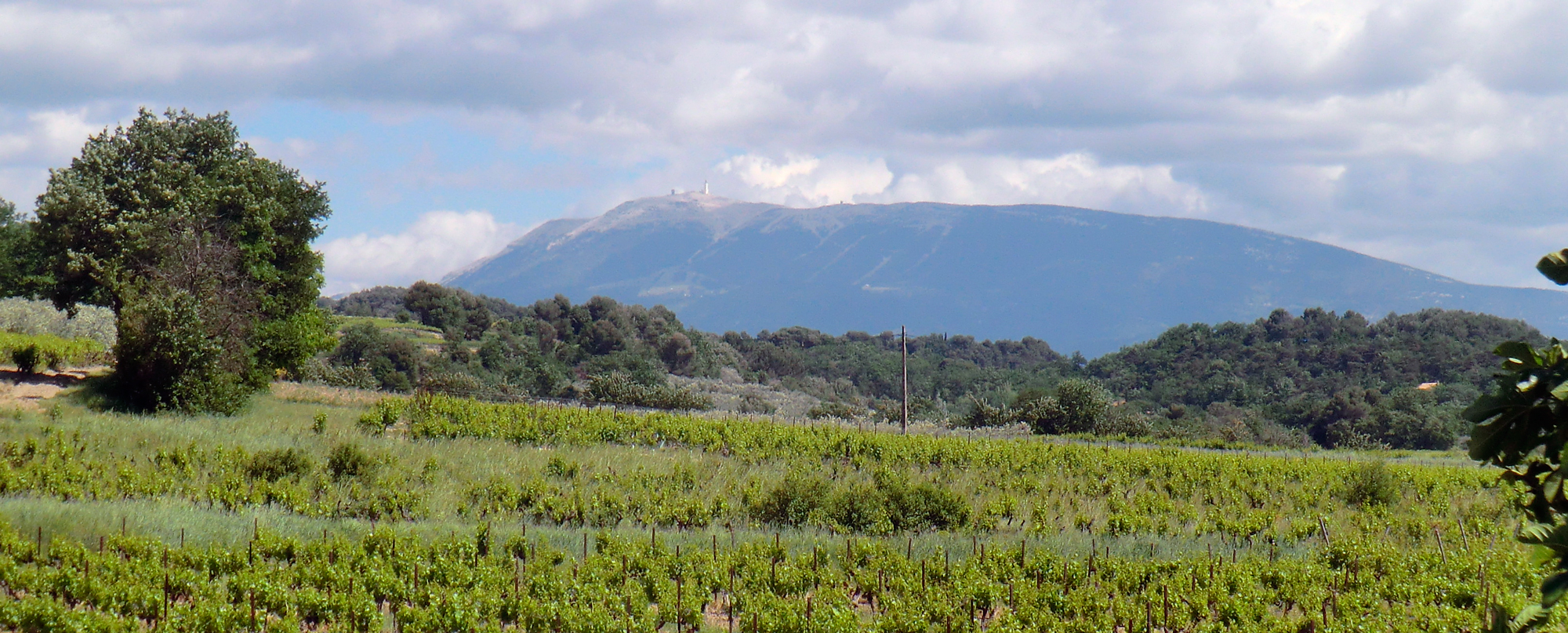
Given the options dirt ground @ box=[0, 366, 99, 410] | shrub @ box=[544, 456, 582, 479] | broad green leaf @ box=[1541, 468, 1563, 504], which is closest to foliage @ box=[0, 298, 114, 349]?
dirt ground @ box=[0, 366, 99, 410]

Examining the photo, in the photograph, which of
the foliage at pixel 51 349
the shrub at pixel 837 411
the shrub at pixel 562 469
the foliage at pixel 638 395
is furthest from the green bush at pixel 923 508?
the shrub at pixel 837 411

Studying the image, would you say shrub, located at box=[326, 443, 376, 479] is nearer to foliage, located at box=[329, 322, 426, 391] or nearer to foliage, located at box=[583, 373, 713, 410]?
foliage, located at box=[583, 373, 713, 410]

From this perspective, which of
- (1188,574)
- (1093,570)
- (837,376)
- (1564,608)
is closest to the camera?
(1564,608)

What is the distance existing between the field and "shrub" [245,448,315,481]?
2.3 inches

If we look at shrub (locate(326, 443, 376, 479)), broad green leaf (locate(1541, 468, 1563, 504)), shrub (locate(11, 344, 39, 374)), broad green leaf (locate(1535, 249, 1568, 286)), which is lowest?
shrub (locate(326, 443, 376, 479))

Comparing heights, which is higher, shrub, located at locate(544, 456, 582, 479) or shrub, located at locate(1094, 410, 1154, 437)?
shrub, located at locate(544, 456, 582, 479)

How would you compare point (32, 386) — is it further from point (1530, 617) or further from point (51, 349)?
point (1530, 617)

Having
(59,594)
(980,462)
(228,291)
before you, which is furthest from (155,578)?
(228,291)

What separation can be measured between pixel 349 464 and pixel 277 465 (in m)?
1.20

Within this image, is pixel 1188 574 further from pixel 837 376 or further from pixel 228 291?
pixel 837 376

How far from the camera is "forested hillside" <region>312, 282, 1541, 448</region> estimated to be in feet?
143

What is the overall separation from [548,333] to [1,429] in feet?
163

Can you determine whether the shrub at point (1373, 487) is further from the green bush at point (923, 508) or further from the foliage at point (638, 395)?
the foliage at point (638, 395)

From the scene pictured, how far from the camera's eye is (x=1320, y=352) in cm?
6253
